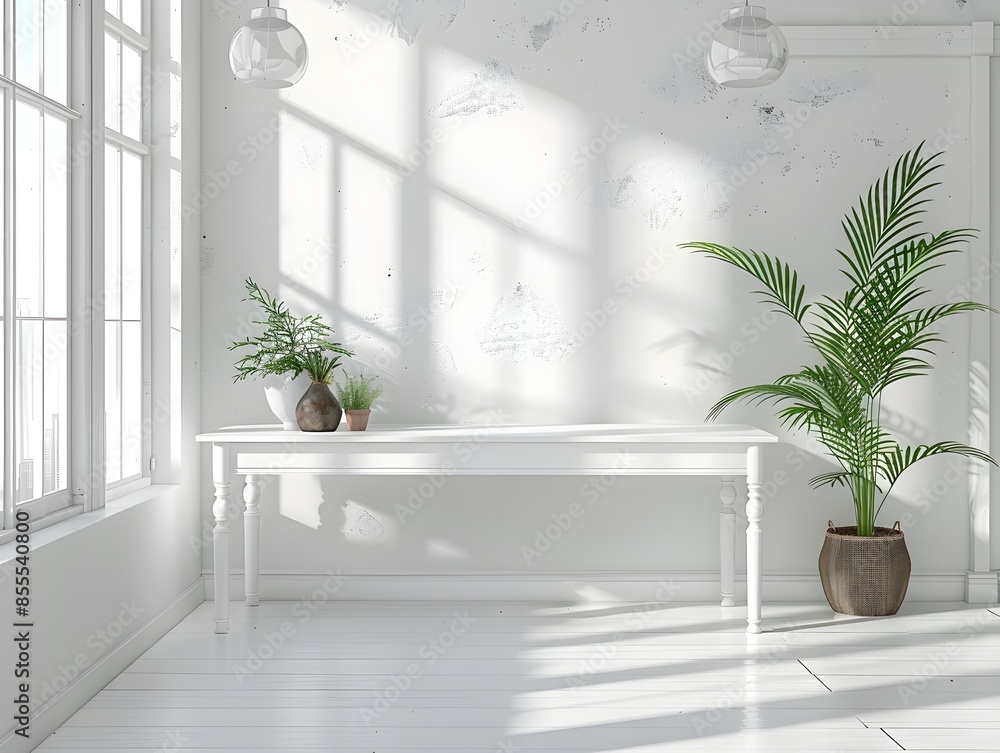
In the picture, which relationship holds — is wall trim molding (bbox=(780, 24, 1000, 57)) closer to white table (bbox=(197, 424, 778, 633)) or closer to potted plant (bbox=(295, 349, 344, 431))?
white table (bbox=(197, 424, 778, 633))

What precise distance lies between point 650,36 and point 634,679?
263cm

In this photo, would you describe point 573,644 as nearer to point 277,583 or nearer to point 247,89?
point 277,583

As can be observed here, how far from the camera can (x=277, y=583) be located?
416cm

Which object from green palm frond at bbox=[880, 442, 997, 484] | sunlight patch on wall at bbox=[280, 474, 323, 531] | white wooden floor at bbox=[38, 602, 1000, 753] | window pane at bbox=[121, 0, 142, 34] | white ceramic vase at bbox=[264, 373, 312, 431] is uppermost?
window pane at bbox=[121, 0, 142, 34]

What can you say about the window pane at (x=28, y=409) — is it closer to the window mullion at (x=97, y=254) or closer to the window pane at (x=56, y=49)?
the window mullion at (x=97, y=254)

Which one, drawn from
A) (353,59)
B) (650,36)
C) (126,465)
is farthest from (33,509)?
(650,36)

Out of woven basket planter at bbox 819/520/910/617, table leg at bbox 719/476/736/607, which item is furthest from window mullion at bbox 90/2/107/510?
woven basket planter at bbox 819/520/910/617

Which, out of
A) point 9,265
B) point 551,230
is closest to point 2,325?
point 9,265

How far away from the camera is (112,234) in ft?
11.7

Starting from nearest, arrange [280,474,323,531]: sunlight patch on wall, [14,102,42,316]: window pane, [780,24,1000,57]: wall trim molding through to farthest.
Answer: [14,102,42,316]: window pane, [780,24,1000,57]: wall trim molding, [280,474,323,531]: sunlight patch on wall

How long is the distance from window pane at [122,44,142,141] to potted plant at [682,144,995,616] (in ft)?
7.55

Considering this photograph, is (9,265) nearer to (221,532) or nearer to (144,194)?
(144,194)

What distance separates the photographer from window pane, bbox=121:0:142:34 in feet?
12.1

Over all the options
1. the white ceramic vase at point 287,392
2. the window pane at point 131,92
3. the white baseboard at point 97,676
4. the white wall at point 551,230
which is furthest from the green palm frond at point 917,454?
the window pane at point 131,92
